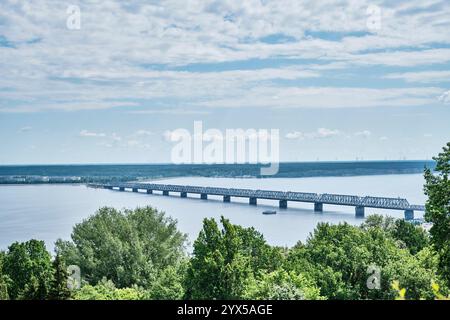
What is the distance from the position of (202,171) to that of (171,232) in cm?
7043

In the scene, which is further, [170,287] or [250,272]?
[170,287]

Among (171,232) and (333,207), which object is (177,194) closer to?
(333,207)

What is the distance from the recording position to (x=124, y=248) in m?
23.9

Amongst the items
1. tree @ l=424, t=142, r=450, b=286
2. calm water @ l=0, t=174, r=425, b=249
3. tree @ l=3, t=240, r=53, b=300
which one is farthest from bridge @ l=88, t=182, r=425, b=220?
tree @ l=424, t=142, r=450, b=286

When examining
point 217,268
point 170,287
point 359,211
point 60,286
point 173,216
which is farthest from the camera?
point 359,211

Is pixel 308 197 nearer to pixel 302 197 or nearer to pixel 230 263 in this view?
pixel 302 197

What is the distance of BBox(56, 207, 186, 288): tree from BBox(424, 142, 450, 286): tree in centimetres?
1213

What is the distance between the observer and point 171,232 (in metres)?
28.5

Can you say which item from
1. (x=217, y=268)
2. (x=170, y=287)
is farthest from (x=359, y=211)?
(x=217, y=268)

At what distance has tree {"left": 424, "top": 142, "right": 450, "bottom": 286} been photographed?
12.7 metres

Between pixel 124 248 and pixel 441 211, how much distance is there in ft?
47.7

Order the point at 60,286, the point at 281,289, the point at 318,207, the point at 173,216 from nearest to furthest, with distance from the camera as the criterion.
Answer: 1. the point at 281,289
2. the point at 60,286
3. the point at 173,216
4. the point at 318,207

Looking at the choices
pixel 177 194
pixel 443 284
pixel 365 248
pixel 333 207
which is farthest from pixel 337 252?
pixel 177 194

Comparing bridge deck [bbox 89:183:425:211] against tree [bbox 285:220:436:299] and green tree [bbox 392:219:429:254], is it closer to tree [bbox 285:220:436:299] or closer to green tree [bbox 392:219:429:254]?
green tree [bbox 392:219:429:254]
